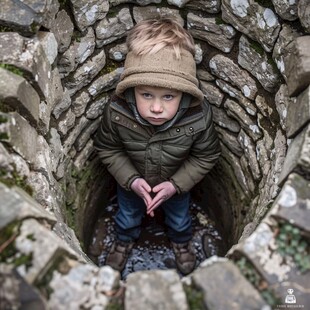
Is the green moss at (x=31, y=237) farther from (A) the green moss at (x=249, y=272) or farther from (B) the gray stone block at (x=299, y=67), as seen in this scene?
(B) the gray stone block at (x=299, y=67)

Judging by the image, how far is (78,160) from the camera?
326cm

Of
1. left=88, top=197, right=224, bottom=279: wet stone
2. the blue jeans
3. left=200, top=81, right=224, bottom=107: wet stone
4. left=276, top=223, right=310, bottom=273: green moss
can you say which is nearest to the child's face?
left=200, top=81, right=224, bottom=107: wet stone

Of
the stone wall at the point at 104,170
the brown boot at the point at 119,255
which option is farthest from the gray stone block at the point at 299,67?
the brown boot at the point at 119,255

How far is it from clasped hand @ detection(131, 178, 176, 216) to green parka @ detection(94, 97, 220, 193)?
0.04 m

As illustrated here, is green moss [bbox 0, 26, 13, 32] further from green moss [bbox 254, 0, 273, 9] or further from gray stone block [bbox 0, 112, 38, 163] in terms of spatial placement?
green moss [bbox 254, 0, 273, 9]

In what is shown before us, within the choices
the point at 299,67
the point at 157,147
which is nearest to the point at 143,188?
the point at 157,147

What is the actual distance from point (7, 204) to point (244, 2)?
64.7 inches

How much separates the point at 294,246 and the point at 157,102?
1.10 m

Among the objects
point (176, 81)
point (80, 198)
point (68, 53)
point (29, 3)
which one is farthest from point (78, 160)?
point (29, 3)

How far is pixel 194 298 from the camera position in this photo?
5.84ft

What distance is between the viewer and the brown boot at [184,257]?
11.6ft

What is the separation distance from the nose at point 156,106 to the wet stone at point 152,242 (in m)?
1.35

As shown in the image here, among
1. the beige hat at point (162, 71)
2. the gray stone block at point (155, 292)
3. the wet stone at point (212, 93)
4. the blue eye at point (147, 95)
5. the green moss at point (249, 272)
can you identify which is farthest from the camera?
the wet stone at point (212, 93)

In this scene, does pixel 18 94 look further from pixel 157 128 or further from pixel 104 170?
pixel 104 170
